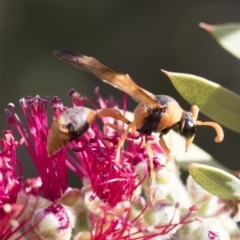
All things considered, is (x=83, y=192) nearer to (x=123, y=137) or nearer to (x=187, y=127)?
(x=123, y=137)

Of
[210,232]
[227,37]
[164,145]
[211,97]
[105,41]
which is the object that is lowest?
[105,41]

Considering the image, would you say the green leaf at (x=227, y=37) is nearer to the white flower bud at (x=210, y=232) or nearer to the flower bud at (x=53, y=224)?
the white flower bud at (x=210, y=232)

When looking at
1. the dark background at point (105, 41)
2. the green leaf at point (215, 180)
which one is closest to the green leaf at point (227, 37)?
the green leaf at point (215, 180)

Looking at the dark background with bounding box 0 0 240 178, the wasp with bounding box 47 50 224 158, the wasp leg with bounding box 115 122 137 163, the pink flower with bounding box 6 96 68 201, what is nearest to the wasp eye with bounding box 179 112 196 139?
the wasp with bounding box 47 50 224 158

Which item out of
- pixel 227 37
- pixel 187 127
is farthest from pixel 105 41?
pixel 187 127

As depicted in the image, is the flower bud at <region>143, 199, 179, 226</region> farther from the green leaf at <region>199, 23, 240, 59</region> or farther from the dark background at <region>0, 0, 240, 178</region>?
the dark background at <region>0, 0, 240, 178</region>

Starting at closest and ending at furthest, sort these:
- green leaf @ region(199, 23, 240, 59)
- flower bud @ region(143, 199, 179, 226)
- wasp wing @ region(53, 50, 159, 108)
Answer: wasp wing @ region(53, 50, 159, 108) → flower bud @ region(143, 199, 179, 226) → green leaf @ region(199, 23, 240, 59)

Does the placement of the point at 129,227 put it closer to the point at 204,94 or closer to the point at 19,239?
the point at 19,239
